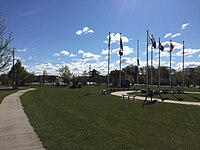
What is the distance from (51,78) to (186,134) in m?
129

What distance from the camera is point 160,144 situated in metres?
6.66

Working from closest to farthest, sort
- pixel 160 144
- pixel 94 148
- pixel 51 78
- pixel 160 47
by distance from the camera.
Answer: pixel 94 148 → pixel 160 144 → pixel 160 47 → pixel 51 78

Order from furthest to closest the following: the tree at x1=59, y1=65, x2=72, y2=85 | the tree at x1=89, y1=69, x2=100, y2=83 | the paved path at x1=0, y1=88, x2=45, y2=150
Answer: the tree at x1=89, y1=69, x2=100, y2=83 → the tree at x1=59, y1=65, x2=72, y2=85 → the paved path at x1=0, y1=88, x2=45, y2=150

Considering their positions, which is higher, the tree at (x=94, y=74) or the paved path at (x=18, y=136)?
the tree at (x=94, y=74)

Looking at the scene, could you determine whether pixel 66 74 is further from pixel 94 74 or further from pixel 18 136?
pixel 18 136

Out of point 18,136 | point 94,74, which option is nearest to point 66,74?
point 94,74

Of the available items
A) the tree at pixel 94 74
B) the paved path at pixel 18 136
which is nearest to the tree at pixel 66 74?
the tree at pixel 94 74

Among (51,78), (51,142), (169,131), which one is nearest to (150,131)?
(169,131)

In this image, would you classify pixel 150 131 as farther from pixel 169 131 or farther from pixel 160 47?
pixel 160 47

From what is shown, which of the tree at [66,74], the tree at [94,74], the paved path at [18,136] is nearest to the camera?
the paved path at [18,136]

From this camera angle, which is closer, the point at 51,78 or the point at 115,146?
the point at 115,146

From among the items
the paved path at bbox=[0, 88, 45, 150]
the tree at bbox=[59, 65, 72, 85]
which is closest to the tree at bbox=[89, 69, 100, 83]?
the tree at bbox=[59, 65, 72, 85]

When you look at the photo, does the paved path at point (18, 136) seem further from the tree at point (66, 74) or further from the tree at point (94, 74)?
the tree at point (94, 74)

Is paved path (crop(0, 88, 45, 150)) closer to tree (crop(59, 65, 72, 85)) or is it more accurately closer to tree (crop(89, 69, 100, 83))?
tree (crop(59, 65, 72, 85))
